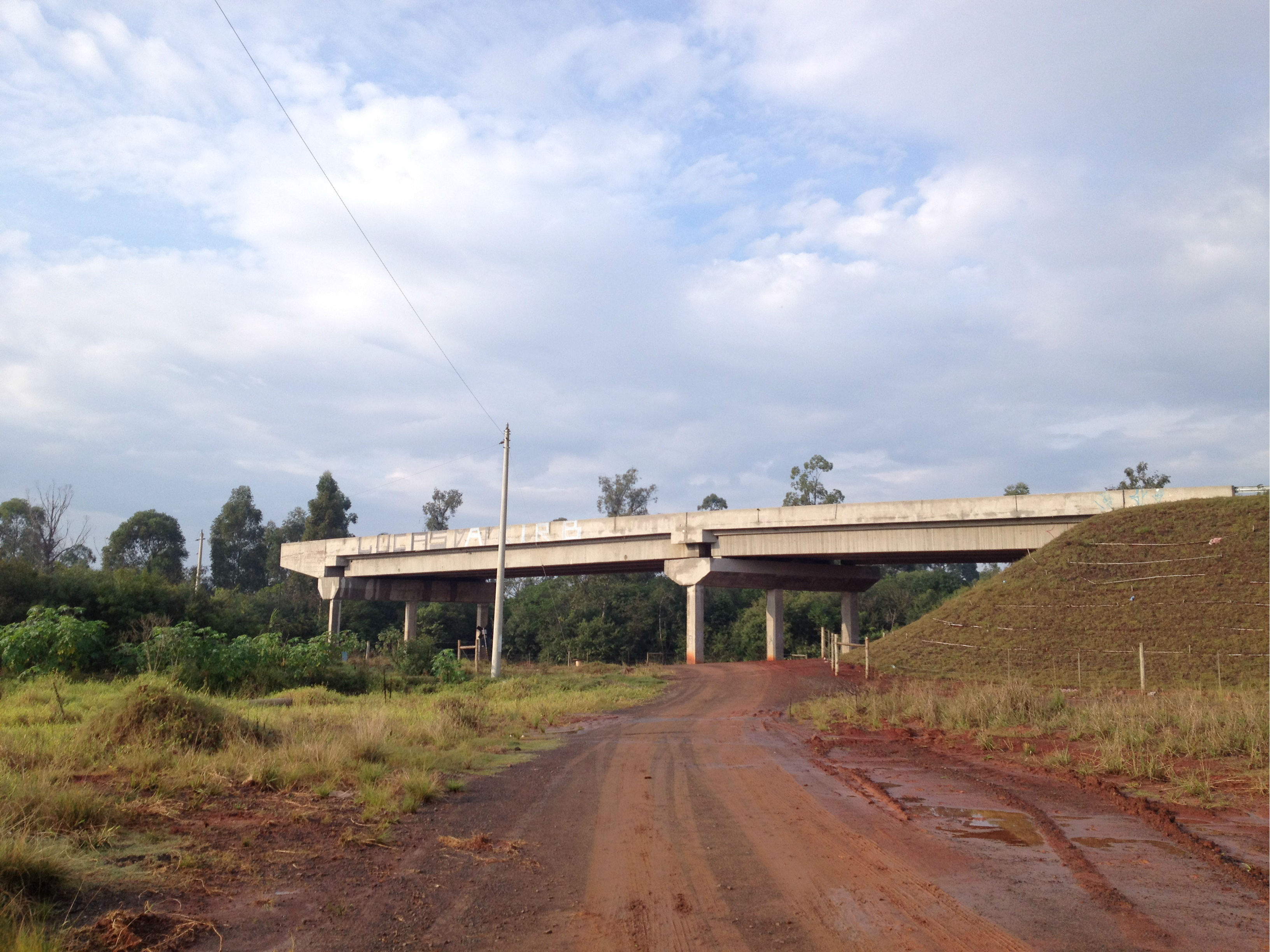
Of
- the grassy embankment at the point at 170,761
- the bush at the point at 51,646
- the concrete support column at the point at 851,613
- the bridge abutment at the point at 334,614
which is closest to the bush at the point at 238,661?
the bush at the point at 51,646

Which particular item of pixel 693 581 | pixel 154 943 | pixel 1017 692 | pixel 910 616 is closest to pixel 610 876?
pixel 154 943

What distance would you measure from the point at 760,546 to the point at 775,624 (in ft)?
20.1

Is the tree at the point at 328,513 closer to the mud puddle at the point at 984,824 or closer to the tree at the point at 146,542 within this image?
the tree at the point at 146,542

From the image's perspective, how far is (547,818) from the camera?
342 inches

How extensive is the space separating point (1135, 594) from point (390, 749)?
29.6 metres

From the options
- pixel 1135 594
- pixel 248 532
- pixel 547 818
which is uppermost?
pixel 248 532

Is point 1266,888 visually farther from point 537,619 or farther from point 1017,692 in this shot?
point 537,619

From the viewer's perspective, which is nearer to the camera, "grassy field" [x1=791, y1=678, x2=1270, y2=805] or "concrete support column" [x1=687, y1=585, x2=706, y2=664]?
"grassy field" [x1=791, y1=678, x2=1270, y2=805]

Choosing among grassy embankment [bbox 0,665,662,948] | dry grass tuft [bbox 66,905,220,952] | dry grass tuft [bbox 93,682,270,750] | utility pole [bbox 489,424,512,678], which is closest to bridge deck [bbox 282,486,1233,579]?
utility pole [bbox 489,424,512,678]

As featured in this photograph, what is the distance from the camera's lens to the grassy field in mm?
10383

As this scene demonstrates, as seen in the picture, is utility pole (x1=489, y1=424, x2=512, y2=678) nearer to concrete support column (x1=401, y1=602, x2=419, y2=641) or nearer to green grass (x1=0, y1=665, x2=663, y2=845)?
green grass (x1=0, y1=665, x2=663, y2=845)

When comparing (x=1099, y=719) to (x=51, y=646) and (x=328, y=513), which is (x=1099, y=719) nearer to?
(x=51, y=646)

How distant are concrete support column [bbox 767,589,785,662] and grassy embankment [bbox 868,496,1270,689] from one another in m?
10.3

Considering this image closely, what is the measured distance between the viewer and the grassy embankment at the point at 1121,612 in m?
26.8
